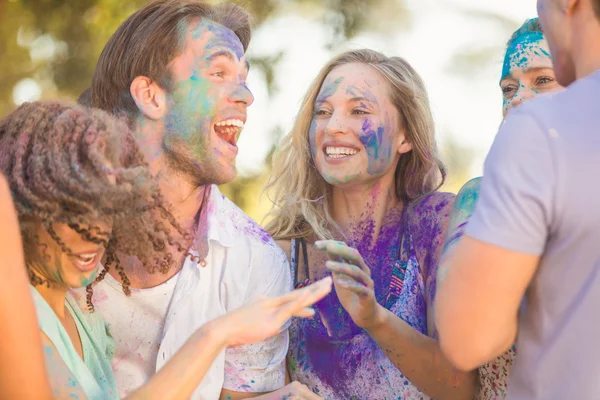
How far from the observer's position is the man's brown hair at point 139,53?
3.09 metres

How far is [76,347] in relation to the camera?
2.05 meters

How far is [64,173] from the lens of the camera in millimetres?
1839

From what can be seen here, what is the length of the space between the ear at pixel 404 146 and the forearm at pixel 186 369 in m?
1.87

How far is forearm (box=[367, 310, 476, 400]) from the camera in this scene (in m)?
2.71

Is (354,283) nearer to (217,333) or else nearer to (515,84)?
(217,333)

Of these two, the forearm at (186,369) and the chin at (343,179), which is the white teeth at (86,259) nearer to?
the forearm at (186,369)

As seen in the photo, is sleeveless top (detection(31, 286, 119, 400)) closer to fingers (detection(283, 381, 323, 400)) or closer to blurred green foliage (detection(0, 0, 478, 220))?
fingers (detection(283, 381, 323, 400))

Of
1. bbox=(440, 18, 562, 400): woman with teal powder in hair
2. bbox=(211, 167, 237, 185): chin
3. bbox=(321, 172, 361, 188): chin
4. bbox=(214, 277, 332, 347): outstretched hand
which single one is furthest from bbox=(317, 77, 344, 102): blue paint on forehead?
bbox=(214, 277, 332, 347): outstretched hand

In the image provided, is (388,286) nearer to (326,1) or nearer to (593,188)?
(593,188)

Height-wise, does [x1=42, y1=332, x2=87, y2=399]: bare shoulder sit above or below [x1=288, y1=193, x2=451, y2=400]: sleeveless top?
above

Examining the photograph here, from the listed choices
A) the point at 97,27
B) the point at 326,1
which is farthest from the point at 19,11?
the point at 326,1

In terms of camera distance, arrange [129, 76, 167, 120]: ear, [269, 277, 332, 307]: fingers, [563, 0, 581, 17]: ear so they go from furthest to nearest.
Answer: [129, 76, 167, 120]: ear, [269, 277, 332, 307]: fingers, [563, 0, 581, 17]: ear

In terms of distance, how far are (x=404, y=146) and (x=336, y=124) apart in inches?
14.4

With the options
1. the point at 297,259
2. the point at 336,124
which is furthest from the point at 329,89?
the point at 297,259
